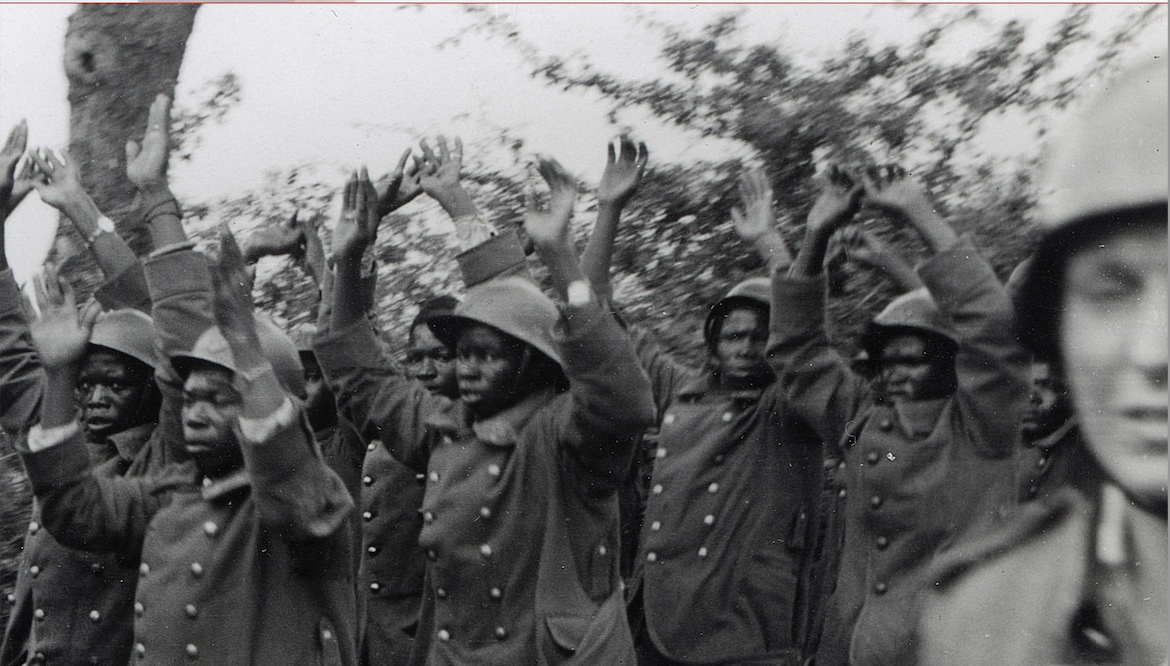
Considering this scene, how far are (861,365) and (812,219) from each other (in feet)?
2.11

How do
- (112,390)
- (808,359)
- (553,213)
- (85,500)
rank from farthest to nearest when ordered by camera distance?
(112,390) < (808,359) < (85,500) < (553,213)

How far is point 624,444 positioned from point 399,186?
160cm

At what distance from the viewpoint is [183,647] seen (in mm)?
4891

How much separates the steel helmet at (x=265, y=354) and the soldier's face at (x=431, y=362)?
503 millimetres

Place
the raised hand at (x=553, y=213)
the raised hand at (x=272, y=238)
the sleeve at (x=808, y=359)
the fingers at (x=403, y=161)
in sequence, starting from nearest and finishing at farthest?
the raised hand at (x=553, y=213) → the sleeve at (x=808, y=359) → the fingers at (x=403, y=161) → the raised hand at (x=272, y=238)

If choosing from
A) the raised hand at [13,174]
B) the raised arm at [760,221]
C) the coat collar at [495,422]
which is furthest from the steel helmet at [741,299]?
the raised hand at [13,174]

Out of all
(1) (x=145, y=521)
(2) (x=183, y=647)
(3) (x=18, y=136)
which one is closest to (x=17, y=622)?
(1) (x=145, y=521)

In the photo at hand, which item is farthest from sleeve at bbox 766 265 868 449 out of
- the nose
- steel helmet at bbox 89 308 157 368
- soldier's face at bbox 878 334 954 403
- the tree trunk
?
the tree trunk

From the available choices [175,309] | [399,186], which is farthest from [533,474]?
[399,186]

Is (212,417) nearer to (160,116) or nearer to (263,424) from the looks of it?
(263,424)

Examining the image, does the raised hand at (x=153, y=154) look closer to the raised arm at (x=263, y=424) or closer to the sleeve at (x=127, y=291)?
the sleeve at (x=127, y=291)

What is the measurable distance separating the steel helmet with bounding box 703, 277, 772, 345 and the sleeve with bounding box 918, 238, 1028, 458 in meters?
0.75

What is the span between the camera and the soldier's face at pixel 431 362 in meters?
6.31

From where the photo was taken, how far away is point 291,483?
4707 millimetres
